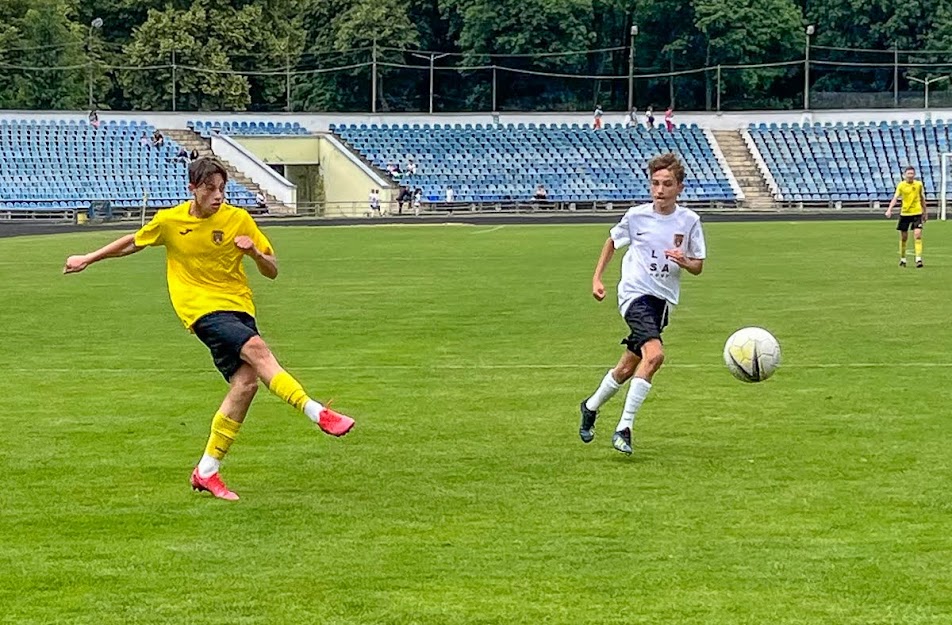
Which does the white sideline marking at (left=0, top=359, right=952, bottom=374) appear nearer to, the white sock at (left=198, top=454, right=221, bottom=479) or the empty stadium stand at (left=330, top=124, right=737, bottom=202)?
the white sock at (left=198, top=454, right=221, bottom=479)

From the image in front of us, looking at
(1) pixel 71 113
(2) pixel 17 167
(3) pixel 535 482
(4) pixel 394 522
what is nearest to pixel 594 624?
(4) pixel 394 522

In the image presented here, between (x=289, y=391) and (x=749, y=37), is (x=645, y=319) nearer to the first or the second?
(x=289, y=391)

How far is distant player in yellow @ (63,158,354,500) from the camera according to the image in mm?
8852

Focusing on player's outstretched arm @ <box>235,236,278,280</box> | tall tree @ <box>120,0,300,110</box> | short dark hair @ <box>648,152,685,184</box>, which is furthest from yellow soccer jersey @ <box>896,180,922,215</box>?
tall tree @ <box>120,0,300,110</box>

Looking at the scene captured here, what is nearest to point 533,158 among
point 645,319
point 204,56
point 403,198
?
point 403,198

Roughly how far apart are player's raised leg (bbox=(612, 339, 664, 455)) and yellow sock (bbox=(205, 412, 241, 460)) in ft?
8.13

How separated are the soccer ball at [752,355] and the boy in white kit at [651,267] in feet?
2.71

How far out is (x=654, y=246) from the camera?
34.3 ft

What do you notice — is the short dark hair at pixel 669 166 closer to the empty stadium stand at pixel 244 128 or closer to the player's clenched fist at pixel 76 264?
the player's clenched fist at pixel 76 264

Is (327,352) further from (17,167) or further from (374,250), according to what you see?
(17,167)

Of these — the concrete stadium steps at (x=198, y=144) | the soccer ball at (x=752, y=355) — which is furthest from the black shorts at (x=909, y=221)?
the concrete stadium steps at (x=198, y=144)

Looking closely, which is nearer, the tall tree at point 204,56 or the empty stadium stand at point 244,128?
the empty stadium stand at point 244,128

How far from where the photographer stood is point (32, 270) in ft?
100

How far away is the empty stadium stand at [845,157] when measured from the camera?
2761 inches
